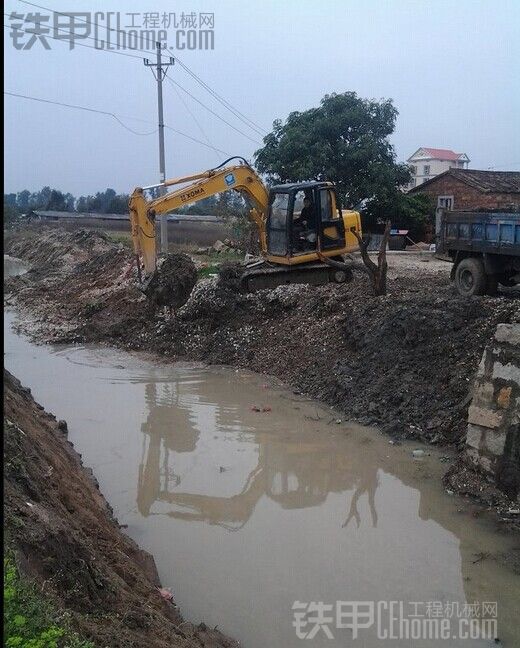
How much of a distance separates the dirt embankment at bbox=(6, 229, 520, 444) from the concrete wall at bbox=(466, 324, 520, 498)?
1395 millimetres

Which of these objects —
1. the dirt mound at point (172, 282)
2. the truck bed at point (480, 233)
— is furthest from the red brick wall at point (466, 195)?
the dirt mound at point (172, 282)

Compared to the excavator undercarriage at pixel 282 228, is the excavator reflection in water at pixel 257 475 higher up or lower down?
lower down

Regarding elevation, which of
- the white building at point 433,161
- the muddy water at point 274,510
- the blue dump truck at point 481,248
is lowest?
the muddy water at point 274,510

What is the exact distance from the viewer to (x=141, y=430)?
9.47m

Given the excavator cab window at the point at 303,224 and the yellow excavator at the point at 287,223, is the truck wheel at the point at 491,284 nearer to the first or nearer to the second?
the yellow excavator at the point at 287,223

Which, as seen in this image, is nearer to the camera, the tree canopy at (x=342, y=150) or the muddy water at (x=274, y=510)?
the muddy water at (x=274, y=510)

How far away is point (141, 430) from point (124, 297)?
7.65 m

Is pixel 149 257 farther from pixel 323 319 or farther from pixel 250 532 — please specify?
pixel 250 532

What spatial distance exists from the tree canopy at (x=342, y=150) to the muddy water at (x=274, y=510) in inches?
580

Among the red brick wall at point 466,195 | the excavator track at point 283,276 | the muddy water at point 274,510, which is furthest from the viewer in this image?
the red brick wall at point 466,195

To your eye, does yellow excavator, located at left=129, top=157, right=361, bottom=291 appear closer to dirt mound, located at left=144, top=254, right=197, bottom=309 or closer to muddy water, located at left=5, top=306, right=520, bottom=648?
dirt mound, located at left=144, top=254, right=197, bottom=309

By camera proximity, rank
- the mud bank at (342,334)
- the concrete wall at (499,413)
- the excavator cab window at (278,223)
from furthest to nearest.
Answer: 1. the excavator cab window at (278,223)
2. the mud bank at (342,334)
3. the concrete wall at (499,413)

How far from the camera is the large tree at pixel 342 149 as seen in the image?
2406 centimetres

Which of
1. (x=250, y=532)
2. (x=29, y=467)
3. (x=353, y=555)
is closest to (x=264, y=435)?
(x=250, y=532)
